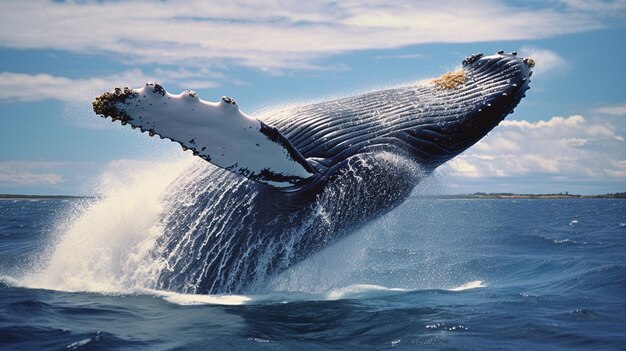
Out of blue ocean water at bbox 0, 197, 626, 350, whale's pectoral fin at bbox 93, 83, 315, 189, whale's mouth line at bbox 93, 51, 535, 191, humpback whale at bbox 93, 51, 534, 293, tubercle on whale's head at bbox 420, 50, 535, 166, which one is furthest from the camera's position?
tubercle on whale's head at bbox 420, 50, 535, 166

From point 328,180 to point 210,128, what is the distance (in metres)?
1.60

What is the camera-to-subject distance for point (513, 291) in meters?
9.69

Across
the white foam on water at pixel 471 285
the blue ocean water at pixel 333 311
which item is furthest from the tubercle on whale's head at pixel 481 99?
the white foam on water at pixel 471 285

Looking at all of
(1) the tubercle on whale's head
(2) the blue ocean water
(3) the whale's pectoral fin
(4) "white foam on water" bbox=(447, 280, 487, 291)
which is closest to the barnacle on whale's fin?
(1) the tubercle on whale's head

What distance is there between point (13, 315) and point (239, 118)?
327 cm

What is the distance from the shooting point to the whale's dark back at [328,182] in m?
7.07

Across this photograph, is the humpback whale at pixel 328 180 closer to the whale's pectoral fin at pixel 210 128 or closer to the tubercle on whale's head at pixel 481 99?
the tubercle on whale's head at pixel 481 99

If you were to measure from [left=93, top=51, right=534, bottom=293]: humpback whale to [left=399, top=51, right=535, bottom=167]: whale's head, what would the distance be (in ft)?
0.03

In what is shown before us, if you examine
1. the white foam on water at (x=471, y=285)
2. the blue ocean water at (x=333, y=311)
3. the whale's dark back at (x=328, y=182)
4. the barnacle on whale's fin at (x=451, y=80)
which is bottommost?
the blue ocean water at (x=333, y=311)

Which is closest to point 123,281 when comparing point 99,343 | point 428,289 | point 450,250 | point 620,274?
point 99,343

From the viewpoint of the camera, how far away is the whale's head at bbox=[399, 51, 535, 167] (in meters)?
7.20

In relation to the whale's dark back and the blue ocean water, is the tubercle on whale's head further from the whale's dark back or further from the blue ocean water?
the blue ocean water

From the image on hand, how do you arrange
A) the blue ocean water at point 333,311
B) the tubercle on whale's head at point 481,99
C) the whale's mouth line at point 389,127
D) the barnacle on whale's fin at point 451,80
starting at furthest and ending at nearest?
the barnacle on whale's fin at point 451,80, the tubercle on whale's head at point 481,99, the blue ocean water at point 333,311, the whale's mouth line at point 389,127

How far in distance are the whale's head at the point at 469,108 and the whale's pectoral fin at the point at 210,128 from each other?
1.63 m
